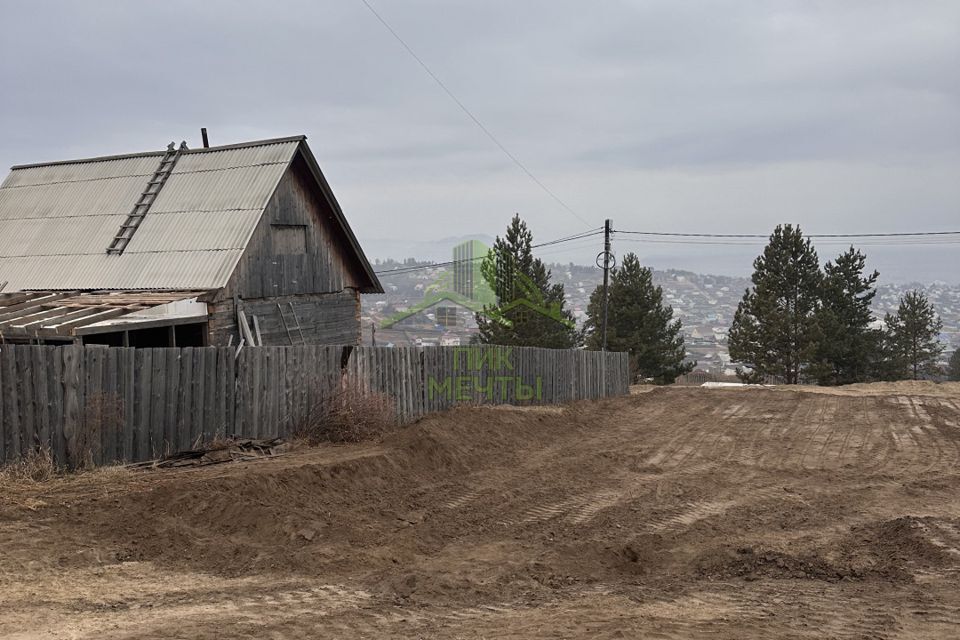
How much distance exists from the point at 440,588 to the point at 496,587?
0.49 m

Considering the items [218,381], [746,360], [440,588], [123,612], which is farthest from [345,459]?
[746,360]

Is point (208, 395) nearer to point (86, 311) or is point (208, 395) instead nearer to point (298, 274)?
point (86, 311)

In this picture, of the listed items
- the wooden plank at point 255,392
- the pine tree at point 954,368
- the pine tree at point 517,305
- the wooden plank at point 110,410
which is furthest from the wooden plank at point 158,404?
the pine tree at point 954,368

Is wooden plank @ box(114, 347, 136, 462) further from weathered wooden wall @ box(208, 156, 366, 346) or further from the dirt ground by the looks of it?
weathered wooden wall @ box(208, 156, 366, 346)

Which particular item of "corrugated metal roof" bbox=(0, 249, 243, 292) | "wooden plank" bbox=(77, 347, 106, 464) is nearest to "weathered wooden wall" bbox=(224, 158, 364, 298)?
"corrugated metal roof" bbox=(0, 249, 243, 292)

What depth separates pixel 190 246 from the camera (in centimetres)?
1855

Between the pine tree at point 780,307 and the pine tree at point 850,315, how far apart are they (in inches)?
33.5

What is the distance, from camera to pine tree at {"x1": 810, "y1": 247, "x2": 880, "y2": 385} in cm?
4719

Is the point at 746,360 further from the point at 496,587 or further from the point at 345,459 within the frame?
the point at 496,587

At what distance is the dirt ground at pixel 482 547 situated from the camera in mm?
6102

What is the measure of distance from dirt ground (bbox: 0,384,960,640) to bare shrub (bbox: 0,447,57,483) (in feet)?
0.92

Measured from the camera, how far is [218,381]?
1224 cm

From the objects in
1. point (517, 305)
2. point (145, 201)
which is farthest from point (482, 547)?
point (517, 305)

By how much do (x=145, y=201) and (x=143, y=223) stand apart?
1.01 metres
